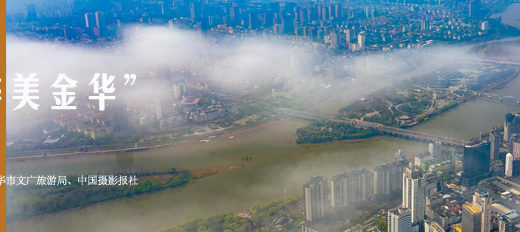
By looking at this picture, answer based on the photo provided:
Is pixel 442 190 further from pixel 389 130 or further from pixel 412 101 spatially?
pixel 412 101

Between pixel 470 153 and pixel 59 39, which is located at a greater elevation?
pixel 59 39

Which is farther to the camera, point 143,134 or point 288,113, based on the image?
point 288,113

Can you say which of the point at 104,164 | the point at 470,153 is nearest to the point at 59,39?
the point at 104,164

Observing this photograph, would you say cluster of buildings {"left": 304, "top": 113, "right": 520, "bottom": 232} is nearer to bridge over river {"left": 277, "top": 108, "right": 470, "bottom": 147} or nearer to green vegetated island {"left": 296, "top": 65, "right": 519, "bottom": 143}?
bridge over river {"left": 277, "top": 108, "right": 470, "bottom": 147}

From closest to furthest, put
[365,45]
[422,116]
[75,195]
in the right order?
[75,195]
[422,116]
[365,45]

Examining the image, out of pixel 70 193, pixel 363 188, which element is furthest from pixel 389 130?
pixel 70 193

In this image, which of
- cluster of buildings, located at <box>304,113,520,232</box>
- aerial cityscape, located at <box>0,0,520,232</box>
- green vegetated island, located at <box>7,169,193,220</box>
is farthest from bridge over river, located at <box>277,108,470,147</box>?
green vegetated island, located at <box>7,169,193,220</box>

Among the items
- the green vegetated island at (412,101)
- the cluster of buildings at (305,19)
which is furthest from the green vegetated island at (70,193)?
the cluster of buildings at (305,19)

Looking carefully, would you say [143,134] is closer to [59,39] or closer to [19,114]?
[19,114]

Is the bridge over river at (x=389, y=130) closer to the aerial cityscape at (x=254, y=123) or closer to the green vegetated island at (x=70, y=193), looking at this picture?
the aerial cityscape at (x=254, y=123)
